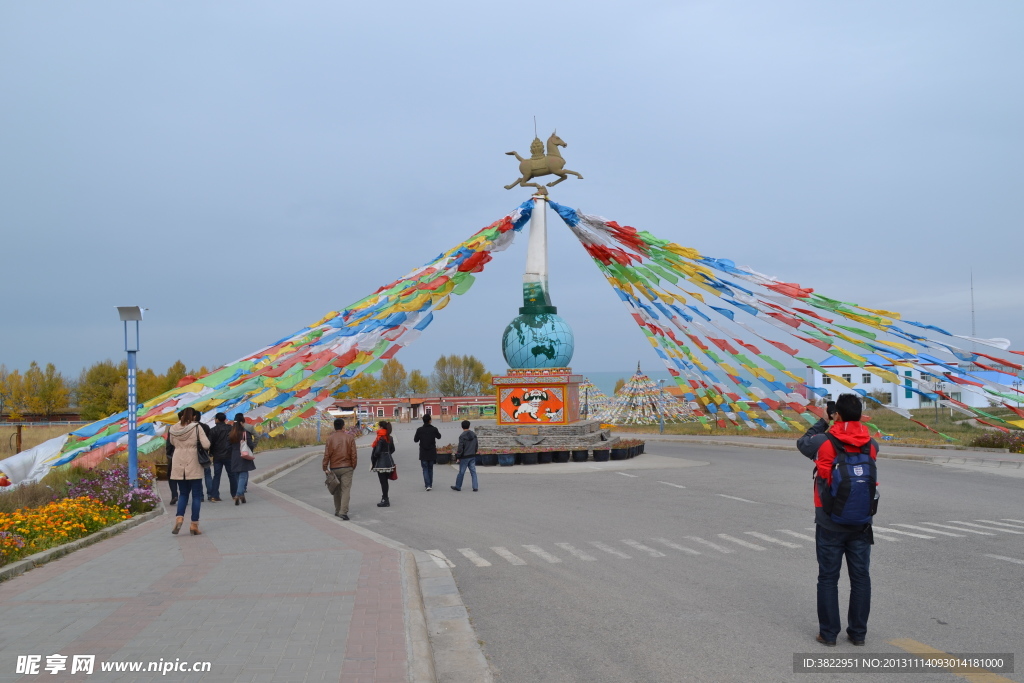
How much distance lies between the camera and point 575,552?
30.3ft

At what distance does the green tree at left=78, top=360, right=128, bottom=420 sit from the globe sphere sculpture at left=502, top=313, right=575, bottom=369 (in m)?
48.9

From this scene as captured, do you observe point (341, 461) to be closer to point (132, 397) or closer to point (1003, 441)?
point (132, 397)

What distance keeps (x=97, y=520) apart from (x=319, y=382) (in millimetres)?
8751

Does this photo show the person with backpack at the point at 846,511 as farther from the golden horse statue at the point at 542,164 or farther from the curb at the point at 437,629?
the golden horse statue at the point at 542,164

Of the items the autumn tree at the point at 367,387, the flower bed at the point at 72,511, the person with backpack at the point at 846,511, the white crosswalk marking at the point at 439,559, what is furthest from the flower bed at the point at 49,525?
the autumn tree at the point at 367,387

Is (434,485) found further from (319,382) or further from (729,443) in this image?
(729,443)

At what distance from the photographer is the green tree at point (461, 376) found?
99.8 m

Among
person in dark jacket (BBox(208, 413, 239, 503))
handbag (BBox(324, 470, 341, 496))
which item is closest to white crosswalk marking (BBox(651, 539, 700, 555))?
handbag (BBox(324, 470, 341, 496))

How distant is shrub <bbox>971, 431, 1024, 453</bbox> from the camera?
21.7m

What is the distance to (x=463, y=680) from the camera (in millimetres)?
5000

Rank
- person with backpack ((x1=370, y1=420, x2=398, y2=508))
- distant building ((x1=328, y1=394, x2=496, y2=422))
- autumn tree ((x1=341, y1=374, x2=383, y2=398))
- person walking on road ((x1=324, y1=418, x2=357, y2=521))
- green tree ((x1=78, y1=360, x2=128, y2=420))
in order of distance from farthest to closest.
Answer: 1. autumn tree ((x1=341, y1=374, x2=383, y2=398))
2. distant building ((x1=328, y1=394, x2=496, y2=422))
3. green tree ((x1=78, y1=360, x2=128, y2=420))
4. person with backpack ((x1=370, y1=420, x2=398, y2=508))
5. person walking on road ((x1=324, y1=418, x2=357, y2=521))

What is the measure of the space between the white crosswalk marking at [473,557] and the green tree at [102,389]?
61012 mm

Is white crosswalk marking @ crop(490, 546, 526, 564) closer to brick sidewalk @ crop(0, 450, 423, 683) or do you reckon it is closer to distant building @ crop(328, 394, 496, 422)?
brick sidewalk @ crop(0, 450, 423, 683)

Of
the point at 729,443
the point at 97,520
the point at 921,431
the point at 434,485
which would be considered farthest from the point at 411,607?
the point at 921,431
